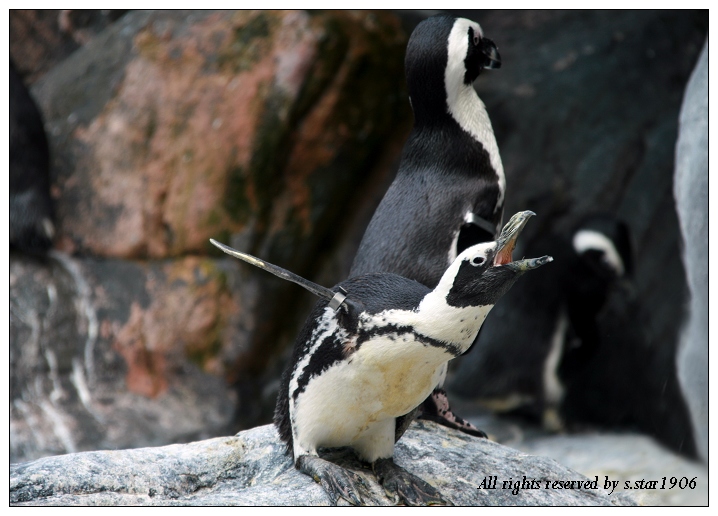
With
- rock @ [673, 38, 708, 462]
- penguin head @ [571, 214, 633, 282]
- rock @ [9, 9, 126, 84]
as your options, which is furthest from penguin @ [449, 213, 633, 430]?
rock @ [9, 9, 126, 84]

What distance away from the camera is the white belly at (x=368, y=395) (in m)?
1.64

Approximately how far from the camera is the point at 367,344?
166 cm

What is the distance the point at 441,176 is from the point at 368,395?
2.69 ft

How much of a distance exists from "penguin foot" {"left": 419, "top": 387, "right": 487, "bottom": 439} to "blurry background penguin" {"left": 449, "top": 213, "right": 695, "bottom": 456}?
91 cm

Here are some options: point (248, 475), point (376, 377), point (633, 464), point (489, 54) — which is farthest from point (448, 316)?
point (633, 464)

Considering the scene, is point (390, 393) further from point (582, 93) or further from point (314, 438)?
point (582, 93)

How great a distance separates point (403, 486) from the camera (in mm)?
1802

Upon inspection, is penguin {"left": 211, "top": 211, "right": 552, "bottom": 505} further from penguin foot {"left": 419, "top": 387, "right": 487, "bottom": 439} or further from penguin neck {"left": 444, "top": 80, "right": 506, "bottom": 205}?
penguin neck {"left": 444, "top": 80, "right": 506, "bottom": 205}

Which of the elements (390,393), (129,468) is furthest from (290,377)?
(129,468)

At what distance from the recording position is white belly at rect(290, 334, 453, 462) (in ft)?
5.40

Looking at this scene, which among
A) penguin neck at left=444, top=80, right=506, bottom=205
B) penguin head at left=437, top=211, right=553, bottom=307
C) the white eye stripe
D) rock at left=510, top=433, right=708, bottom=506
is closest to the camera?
penguin head at left=437, top=211, right=553, bottom=307

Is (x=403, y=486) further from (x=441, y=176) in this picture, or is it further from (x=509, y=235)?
(x=441, y=176)

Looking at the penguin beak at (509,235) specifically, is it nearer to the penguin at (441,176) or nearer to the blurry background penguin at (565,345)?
the penguin at (441,176)

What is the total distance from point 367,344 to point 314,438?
0.96ft
